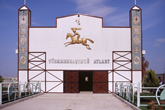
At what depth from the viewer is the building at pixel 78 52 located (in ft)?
90.4

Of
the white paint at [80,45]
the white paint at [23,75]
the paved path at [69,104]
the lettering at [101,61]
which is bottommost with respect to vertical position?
the paved path at [69,104]

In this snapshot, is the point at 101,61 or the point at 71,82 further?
the point at 101,61

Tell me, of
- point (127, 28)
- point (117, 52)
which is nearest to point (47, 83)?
point (117, 52)

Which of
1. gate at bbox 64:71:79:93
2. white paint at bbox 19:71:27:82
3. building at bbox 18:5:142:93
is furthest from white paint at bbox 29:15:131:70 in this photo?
white paint at bbox 19:71:27:82

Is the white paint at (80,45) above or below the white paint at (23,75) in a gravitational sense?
above

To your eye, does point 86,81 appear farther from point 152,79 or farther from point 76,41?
point 152,79

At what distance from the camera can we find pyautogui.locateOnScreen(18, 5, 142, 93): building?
2756cm

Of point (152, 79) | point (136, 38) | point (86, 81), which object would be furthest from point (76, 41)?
point (152, 79)

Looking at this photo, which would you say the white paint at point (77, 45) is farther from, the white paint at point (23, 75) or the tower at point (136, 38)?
the tower at point (136, 38)

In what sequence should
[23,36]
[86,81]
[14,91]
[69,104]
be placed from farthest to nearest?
[86,81] < [23,36] < [14,91] < [69,104]

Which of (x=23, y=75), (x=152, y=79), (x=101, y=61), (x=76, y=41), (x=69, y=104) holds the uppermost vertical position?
(x=76, y=41)

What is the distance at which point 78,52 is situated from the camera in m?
27.9

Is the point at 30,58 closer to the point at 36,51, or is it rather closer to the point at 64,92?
the point at 36,51

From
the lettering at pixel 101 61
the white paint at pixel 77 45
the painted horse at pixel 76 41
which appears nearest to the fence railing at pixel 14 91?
the white paint at pixel 77 45
